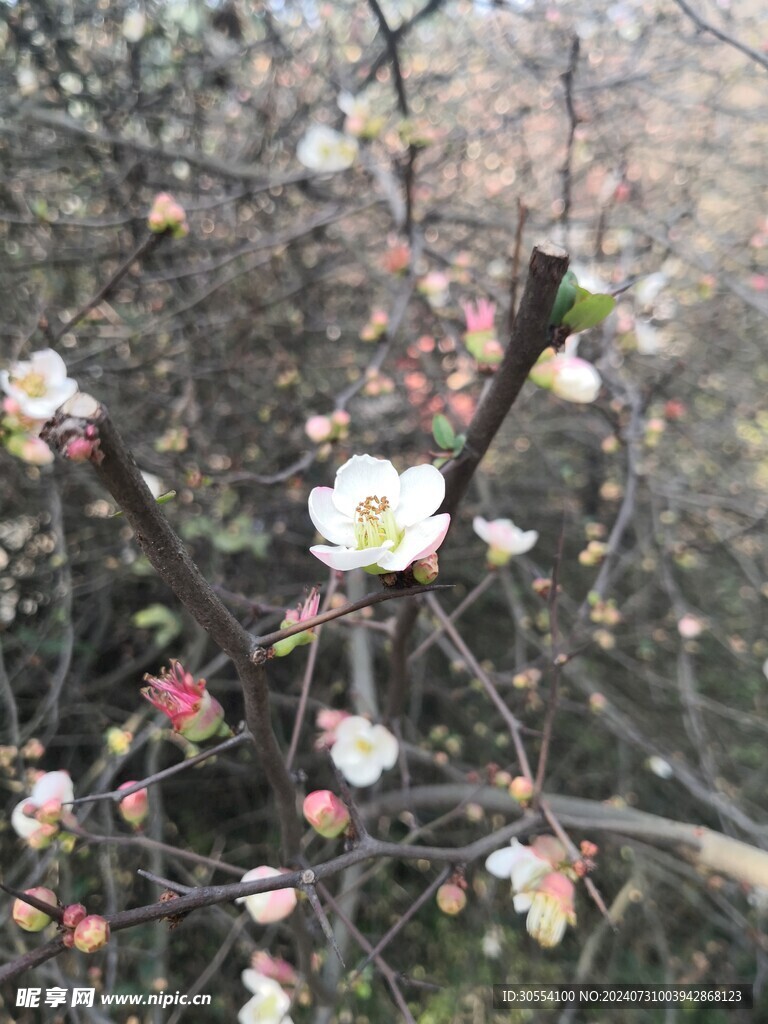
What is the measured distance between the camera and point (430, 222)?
69.0 inches

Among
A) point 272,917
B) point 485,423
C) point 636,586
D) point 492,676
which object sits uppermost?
point 485,423

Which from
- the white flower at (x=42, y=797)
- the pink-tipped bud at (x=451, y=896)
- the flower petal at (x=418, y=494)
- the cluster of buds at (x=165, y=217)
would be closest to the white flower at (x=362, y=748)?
the pink-tipped bud at (x=451, y=896)

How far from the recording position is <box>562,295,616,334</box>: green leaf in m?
0.52

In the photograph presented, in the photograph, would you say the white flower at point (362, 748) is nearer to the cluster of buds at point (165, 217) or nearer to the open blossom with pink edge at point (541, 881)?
the open blossom with pink edge at point (541, 881)

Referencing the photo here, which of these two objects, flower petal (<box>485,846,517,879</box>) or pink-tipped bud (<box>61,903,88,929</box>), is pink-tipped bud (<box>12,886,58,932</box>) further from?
flower petal (<box>485,846,517,879</box>)

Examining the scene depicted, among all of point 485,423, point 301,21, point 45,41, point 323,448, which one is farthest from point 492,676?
point 301,21

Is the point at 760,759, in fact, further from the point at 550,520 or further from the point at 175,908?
the point at 175,908

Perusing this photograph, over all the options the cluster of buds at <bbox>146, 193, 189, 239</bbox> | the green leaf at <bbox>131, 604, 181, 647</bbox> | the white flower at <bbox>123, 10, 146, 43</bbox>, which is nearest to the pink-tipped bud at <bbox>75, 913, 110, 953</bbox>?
the cluster of buds at <bbox>146, 193, 189, 239</bbox>

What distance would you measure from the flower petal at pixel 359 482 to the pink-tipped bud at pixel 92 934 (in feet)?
1.22

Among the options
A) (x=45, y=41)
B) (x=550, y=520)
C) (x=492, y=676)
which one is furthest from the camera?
(x=550, y=520)

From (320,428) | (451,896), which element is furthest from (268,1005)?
(320,428)

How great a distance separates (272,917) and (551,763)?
150cm

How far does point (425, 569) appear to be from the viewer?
470 mm

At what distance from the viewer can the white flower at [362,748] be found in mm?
936
